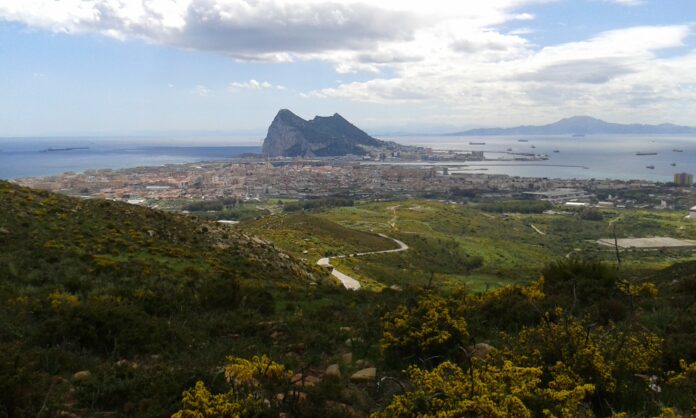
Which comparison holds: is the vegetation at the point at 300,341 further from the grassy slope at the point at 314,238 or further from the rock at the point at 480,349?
the grassy slope at the point at 314,238

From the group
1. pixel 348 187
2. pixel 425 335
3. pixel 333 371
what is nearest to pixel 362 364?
pixel 333 371

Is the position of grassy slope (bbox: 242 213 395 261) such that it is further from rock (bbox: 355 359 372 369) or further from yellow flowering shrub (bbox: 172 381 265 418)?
yellow flowering shrub (bbox: 172 381 265 418)

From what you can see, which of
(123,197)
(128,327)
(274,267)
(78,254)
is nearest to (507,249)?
(274,267)

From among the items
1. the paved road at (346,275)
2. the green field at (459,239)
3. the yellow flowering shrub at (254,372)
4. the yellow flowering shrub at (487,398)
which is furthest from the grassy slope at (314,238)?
the yellow flowering shrub at (487,398)

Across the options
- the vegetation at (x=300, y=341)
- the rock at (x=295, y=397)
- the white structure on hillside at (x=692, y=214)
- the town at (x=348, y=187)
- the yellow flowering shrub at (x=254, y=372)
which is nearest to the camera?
the vegetation at (x=300, y=341)

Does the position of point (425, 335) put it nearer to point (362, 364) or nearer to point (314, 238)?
point (362, 364)

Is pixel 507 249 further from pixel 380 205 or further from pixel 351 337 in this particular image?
pixel 351 337
